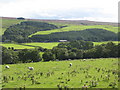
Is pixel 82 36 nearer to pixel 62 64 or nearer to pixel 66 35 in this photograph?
pixel 66 35

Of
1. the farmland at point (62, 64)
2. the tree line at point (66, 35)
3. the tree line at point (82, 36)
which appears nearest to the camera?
the farmland at point (62, 64)

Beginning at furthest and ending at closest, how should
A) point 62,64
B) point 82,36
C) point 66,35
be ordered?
point 82,36, point 66,35, point 62,64

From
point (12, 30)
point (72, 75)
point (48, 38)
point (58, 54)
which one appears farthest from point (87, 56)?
point (12, 30)

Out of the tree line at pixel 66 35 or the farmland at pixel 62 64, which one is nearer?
the farmland at pixel 62 64

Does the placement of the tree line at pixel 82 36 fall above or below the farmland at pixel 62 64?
above

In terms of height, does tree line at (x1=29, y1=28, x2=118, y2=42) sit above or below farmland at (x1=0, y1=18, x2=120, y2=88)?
above

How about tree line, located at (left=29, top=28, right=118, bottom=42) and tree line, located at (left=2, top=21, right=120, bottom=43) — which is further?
tree line, located at (left=29, top=28, right=118, bottom=42)

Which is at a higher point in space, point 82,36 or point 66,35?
point 66,35

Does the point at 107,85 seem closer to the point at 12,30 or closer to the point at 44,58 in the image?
the point at 44,58

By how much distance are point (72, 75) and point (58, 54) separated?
3698cm

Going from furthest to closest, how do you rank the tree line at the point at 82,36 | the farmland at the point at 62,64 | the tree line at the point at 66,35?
the tree line at the point at 82,36 → the tree line at the point at 66,35 → the farmland at the point at 62,64

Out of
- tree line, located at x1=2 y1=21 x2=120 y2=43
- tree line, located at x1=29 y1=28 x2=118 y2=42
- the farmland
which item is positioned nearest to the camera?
the farmland

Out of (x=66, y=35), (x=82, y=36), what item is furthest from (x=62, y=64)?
(x=82, y=36)

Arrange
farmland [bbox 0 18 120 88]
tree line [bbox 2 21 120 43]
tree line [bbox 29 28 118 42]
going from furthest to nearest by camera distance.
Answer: tree line [bbox 29 28 118 42]
tree line [bbox 2 21 120 43]
farmland [bbox 0 18 120 88]
